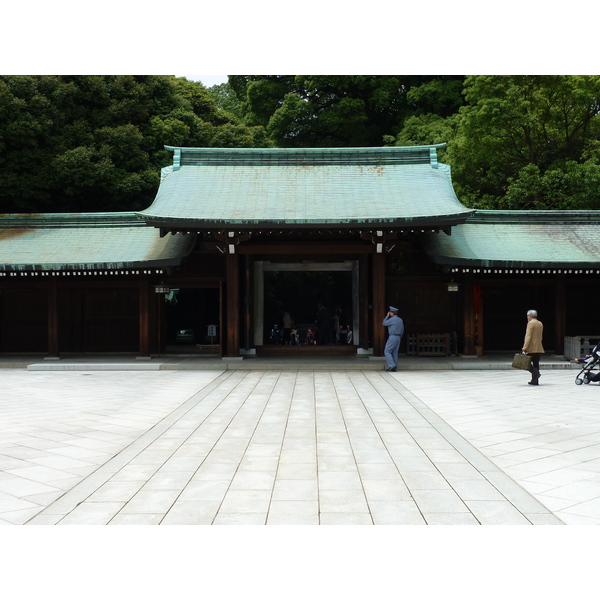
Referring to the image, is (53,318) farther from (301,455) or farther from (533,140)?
(533,140)

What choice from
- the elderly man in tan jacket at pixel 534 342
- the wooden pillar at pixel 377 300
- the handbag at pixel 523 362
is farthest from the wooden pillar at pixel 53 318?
the elderly man in tan jacket at pixel 534 342

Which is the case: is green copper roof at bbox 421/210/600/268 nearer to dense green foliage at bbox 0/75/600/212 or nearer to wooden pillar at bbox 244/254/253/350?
dense green foliage at bbox 0/75/600/212

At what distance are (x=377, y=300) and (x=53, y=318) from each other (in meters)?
9.51

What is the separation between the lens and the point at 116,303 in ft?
59.6

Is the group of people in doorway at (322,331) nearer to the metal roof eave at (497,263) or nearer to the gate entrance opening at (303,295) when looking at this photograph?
the gate entrance opening at (303,295)

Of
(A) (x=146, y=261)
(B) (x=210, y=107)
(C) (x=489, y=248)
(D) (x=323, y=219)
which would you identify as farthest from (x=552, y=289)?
(B) (x=210, y=107)

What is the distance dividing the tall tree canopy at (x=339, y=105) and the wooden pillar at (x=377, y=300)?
19513 millimetres

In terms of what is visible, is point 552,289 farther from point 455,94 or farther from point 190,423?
point 455,94

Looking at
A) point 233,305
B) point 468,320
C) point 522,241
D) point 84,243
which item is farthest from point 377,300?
point 84,243

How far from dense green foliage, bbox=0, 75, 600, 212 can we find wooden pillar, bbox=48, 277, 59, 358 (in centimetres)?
897

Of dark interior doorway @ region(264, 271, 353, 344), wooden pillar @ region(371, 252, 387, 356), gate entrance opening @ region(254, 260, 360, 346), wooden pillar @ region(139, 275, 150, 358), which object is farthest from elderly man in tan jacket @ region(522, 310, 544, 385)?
dark interior doorway @ region(264, 271, 353, 344)

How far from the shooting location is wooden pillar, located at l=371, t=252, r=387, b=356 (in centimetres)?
1627

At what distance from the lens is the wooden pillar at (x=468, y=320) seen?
16688 millimetres

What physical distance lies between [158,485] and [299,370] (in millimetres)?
9672
